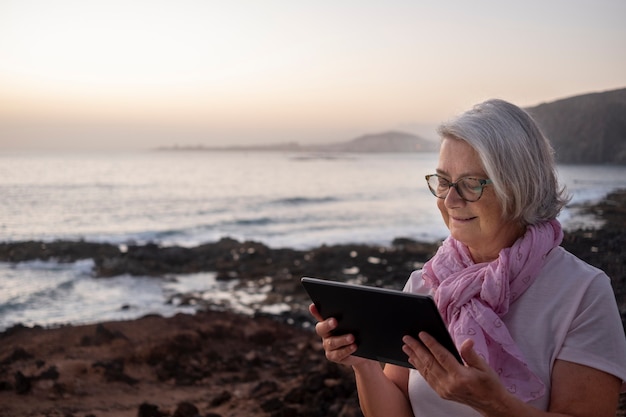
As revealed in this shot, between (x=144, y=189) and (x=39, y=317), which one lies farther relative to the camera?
(x=144, y=189)

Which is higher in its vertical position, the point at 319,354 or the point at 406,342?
the point at 406,342

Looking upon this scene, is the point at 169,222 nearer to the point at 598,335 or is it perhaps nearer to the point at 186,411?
the point at 186,411

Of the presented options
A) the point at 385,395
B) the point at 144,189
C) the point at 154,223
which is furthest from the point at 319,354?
the point at 144,189

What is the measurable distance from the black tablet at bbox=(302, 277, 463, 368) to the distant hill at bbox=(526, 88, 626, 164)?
12.0ft

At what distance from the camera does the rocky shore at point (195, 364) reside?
5730 mm

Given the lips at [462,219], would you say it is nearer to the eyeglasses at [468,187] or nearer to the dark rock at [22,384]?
the eyeglasses at [468,187]

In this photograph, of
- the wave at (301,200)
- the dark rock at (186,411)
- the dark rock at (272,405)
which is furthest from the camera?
the wave at (301,200)

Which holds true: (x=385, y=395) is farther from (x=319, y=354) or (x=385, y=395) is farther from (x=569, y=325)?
(x=319, y=354)

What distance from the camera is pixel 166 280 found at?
1552 centimetres

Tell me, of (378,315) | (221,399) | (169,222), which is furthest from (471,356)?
(169,222)

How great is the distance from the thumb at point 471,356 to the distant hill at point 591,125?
380cm

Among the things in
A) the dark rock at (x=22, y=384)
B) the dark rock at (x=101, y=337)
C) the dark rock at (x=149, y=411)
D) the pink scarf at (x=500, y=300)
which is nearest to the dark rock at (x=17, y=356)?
the dark rock at (x=101, y=337)

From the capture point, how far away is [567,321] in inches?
76.0

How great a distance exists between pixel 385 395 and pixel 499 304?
1.93ft
